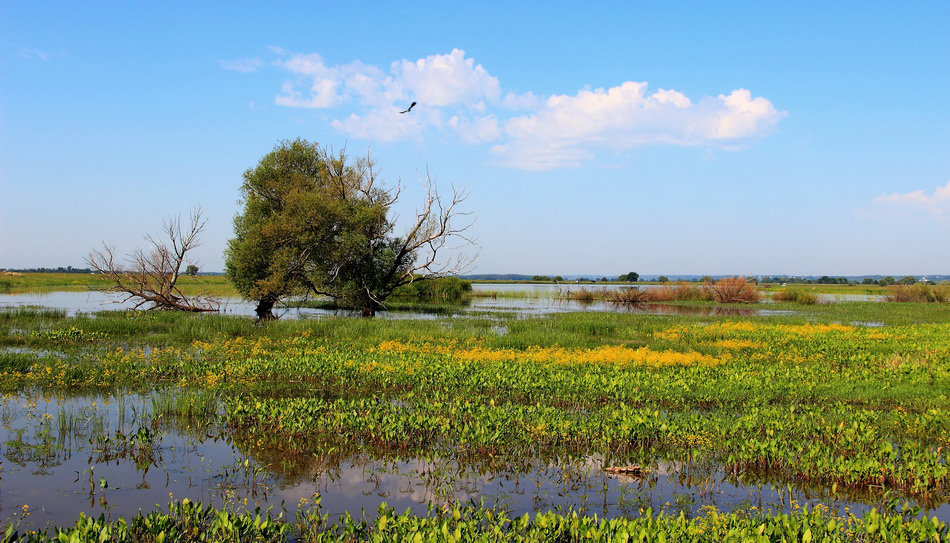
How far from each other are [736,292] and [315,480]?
56.2m

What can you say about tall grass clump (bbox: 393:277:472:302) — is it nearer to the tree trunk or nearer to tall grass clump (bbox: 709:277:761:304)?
the tree trunk

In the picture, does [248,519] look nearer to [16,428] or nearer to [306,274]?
[16,428]

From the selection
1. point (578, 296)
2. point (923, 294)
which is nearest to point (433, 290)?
point (578, 296)

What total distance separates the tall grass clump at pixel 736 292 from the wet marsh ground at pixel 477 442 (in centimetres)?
4029

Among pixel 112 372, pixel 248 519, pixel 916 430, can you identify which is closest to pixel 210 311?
pixel 112 372

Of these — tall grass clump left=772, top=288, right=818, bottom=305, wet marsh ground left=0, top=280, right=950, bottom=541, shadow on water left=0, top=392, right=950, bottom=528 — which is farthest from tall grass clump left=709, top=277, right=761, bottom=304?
shadow on water left=0, top=392, right=950, bottom=528

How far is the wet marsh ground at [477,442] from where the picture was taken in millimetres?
7047

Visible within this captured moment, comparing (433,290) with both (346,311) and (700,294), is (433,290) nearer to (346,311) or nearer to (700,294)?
(346,311)

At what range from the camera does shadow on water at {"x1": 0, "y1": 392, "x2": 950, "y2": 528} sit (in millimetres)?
7656

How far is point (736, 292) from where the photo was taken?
186 ft

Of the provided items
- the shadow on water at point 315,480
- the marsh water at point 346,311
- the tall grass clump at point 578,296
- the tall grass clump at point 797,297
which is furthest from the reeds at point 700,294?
the shadow on water at point 315,480

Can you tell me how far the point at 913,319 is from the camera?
36.8 meters

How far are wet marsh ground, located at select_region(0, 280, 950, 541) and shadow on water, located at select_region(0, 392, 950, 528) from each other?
0.13 ft

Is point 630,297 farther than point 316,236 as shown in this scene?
Yes
